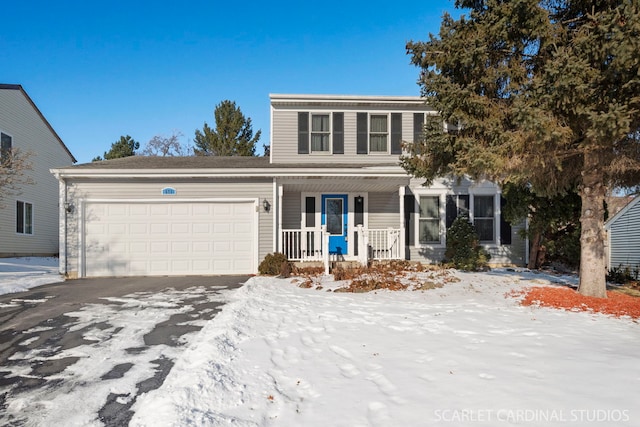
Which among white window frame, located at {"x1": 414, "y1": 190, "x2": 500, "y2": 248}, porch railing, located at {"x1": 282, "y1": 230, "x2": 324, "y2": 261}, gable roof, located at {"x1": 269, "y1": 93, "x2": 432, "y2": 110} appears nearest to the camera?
porch railing, located at {"x1": 282, "y1": 230, "x2": 324, "y2": 261}

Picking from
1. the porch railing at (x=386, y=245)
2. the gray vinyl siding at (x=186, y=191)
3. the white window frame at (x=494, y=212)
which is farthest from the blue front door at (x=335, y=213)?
the white window frame at (x=494, y=212)

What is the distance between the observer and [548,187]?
7.27m

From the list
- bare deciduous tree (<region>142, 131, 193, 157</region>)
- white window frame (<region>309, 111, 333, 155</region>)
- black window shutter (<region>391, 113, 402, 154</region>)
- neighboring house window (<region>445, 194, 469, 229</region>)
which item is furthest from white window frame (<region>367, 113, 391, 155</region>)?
bare deciduous tree (<region>142, 131, 193, 157</region>)

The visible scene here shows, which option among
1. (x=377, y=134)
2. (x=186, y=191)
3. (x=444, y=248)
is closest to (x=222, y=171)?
(x=186, y=191)

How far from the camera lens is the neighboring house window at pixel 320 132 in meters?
12.4

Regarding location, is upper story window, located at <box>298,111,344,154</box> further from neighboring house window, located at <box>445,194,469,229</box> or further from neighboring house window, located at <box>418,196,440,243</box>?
neighboring house window, located at <box>445,194,469,229</box>

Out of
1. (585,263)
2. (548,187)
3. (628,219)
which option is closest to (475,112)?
(548,187)

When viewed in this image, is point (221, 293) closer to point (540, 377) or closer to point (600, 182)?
point (540, 377)

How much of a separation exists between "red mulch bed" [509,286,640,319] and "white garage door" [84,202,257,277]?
22.9 ft

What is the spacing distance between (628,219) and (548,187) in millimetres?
7965

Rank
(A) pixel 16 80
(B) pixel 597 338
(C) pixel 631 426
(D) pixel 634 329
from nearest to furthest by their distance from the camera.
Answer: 1. (C) pixel 631 426
2. (B) pixel 597 338
3. (D) pixel 634 329
4. (A) pixel 16 80

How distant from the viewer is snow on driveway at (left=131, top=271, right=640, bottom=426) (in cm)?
268

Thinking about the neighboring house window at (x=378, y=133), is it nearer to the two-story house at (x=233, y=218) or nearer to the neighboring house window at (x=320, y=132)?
the two-story house at (x=233, y=218)

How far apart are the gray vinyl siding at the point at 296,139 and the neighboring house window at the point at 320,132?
20 cm
